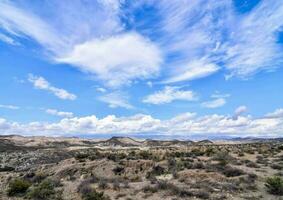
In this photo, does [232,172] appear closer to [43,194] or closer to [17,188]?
[43,194]

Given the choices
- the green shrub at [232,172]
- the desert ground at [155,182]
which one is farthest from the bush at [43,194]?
the green shrub at [232,172]

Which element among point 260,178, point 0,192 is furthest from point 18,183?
point 260,178

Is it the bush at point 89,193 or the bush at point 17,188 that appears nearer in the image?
the bush at point 89,193

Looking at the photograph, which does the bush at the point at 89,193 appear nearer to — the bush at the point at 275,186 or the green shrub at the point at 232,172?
the bush at the point at 275,186

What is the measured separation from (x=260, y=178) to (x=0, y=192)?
18.8m

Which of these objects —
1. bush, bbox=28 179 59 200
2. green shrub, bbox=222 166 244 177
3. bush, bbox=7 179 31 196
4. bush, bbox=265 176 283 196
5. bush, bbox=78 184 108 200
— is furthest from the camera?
green shrub, bbox=222 166 244 177

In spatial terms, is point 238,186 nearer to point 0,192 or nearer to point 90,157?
point 0,192

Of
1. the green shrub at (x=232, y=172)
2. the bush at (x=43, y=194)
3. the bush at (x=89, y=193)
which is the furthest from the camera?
the green shrub at (x=232, y=172)

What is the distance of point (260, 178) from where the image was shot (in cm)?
2648

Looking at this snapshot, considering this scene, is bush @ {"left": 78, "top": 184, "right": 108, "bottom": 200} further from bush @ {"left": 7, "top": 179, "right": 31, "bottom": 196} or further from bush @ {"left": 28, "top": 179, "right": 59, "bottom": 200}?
bush @ {"left": 7, "top": 179, "right": 31, "bottom": 196}

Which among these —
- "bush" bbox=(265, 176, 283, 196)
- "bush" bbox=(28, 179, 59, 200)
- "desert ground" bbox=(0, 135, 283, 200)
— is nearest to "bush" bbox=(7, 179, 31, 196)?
"desert ground" bbox=(0, 135, 283, 200)

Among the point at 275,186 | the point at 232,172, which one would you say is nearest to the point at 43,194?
the point at 232,172

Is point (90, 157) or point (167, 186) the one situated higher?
point (90, 157)

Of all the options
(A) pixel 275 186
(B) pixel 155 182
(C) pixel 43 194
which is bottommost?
(C) pixel 43 194
